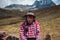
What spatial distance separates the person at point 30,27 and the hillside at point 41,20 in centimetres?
209

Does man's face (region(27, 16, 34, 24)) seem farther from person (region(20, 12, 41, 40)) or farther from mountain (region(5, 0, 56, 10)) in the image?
mountain (region(5, 0, 56, 10))

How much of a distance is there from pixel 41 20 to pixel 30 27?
2.30 metres

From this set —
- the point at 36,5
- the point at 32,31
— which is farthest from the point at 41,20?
the point at 32,31

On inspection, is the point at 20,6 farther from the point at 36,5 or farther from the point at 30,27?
the point at 30,27

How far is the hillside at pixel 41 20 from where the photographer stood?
611cm

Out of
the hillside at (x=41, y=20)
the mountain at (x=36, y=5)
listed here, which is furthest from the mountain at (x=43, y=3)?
the hillside at (x=41, y=20)

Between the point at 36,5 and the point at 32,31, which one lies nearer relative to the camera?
the point at 32,31

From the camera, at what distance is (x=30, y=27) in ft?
13.0

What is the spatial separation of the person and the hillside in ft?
6.87

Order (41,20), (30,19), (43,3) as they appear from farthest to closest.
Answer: (41,20) → (43,3) → (30,19)

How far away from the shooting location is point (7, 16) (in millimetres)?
6238

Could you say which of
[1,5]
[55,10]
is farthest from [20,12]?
[55,10]

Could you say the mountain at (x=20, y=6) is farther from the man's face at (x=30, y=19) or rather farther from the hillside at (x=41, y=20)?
the man's face at (x=30, y=19)

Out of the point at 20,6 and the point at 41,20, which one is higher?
the point at 20,6
